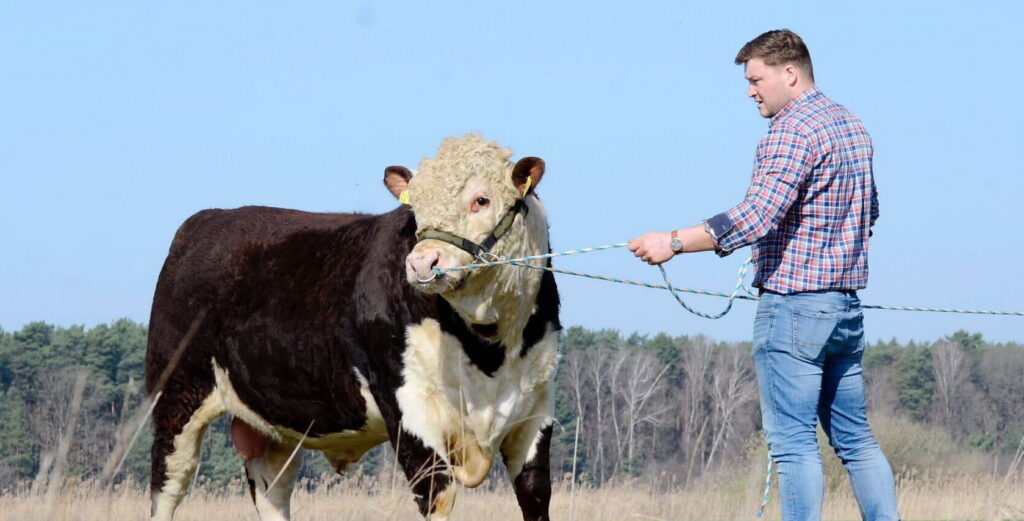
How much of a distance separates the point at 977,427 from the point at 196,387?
5822 cm

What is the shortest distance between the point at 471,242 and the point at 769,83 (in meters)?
1.95

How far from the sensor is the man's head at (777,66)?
553 cm

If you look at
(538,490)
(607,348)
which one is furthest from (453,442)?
(607,348)

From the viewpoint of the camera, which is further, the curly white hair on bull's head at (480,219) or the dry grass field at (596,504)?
the dry grass field at (596,504)

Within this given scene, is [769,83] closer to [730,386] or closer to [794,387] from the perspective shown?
[794,387]

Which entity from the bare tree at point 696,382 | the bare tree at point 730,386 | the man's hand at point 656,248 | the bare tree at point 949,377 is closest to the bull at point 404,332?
the man's hand at point 656,248

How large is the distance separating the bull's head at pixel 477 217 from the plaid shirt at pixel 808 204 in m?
1.78

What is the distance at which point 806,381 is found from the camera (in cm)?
544

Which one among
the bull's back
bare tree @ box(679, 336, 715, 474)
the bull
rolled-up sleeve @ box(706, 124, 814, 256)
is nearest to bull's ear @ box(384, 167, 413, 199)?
the bull

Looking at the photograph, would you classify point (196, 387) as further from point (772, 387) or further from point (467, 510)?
point (772, 387)

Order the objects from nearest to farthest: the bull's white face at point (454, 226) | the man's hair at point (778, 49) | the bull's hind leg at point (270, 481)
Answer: the man's hair at point (778, 49)
the bull's white face at point (454, 226)
the bull's hind leg at point (270, 481)

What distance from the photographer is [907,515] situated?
15766mm

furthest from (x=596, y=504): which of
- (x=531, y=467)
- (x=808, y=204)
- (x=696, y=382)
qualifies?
(x=696, y=382)

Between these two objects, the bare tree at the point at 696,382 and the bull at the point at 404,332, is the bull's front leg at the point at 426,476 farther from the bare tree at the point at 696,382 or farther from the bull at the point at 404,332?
the bare tree at the point at 696,382
